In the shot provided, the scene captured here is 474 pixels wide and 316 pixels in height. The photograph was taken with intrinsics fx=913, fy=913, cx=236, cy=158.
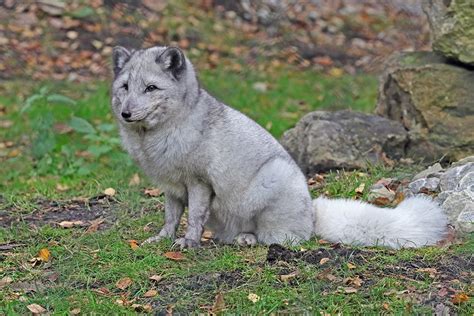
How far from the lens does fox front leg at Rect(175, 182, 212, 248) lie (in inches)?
228

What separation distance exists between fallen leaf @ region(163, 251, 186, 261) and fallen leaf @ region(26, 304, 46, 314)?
3.07ft

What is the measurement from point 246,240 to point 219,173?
19.5 inches

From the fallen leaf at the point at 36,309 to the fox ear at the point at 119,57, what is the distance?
5.48 feet

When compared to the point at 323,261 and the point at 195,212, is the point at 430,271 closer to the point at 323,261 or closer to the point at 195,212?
the point at 323,261

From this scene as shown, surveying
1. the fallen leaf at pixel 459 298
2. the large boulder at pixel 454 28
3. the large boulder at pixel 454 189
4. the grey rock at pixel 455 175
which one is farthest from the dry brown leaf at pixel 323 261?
the large boulder at pixel 454 28

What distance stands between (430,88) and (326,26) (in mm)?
6448

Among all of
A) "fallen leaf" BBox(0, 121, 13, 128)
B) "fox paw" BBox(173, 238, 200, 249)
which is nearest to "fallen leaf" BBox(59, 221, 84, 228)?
"fox paw" BBox(173, 238, 200, 249)

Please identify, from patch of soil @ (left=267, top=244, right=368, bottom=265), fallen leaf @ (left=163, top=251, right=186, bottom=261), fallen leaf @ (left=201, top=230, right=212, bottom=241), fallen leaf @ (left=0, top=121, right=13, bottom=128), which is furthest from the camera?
fallen leaf @ (left=0, top=121, right=13, bottom=128)

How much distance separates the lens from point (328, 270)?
17.2ft

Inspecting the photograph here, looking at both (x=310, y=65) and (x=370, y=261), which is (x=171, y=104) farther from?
(x=310, y=65)

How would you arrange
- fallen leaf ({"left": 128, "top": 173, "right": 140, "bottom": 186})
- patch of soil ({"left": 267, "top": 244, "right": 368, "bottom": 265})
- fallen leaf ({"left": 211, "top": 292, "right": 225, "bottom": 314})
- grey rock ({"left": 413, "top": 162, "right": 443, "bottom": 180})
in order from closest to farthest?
fallen leaf ({"left": 211, "top": 292, "right": 225, "bottom": 314}) < patch of soil ({"left": 267, "top": 244, "right": 368, "bottom": 265}) < grey rock ({"left": 413, "top": 162, "right": 443, "bottom": 180}) < fallen leaf ({"left": 128, "top": 173, "right": 140, "bottom": 186})

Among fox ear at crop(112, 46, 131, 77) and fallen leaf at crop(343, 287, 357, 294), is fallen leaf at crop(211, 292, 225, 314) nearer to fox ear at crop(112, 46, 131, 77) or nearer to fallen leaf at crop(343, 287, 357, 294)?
fallen leaf at crop(343, 287, 357, 294)

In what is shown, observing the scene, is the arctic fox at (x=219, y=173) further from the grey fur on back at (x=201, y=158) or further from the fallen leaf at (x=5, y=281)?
the fallen leaf at (x=5, y=281)

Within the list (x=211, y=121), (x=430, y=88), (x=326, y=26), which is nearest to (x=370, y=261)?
(x=211, y=121)
